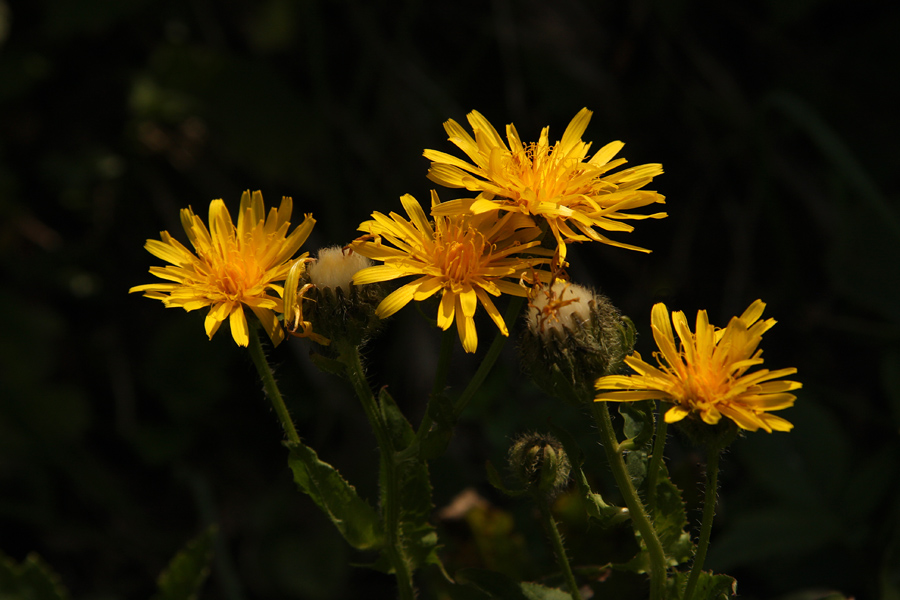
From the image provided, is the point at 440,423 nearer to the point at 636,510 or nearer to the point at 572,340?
the point at 572,340

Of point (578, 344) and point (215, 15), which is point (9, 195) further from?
point (578, 344)

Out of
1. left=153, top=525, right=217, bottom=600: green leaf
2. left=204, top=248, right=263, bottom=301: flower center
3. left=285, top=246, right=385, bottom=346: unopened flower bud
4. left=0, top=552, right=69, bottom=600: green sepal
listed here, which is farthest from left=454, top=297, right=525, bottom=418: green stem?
left=0, top=552, right=69, bottom=600: green sepal

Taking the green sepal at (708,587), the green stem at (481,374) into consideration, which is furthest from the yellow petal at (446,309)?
the green sepal at (708,587)

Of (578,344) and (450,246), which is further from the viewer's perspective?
(450,246)

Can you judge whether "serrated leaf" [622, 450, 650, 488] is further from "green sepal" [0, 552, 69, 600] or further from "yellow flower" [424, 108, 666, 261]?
"green sepal" [0, 552, 69, 600]

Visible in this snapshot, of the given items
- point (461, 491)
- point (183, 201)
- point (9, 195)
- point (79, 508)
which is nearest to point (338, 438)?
point (461, 491)

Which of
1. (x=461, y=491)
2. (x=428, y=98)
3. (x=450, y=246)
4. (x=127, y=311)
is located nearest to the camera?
(x=450, y=246)

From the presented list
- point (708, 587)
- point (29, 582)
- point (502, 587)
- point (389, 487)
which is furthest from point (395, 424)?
point (29, 582)
